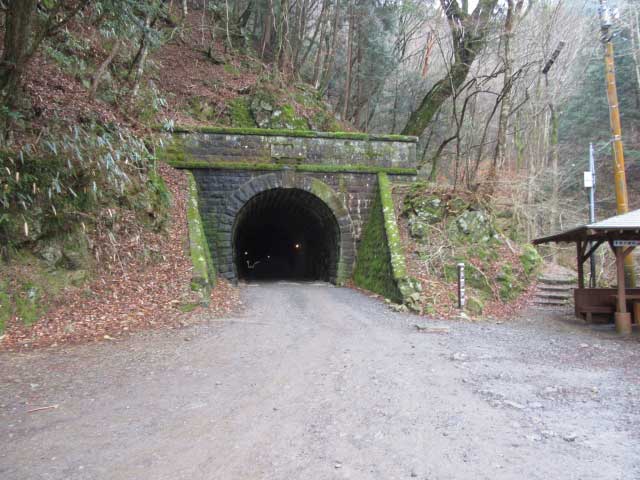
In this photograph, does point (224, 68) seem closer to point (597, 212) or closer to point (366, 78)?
point (366, 78)

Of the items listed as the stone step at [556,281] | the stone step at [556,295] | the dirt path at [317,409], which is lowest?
the dirt path at [317,409]

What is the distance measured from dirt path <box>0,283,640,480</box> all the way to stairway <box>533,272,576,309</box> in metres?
4.11

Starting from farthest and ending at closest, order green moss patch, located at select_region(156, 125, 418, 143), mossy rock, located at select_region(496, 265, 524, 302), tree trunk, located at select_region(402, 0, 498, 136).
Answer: tree trunk, located at select_region(402, 0, 498, 136), green moss patch, located at select_region(156, 125, 418, 143), mossy rock, located at select_region(496, 265, 524, 302)

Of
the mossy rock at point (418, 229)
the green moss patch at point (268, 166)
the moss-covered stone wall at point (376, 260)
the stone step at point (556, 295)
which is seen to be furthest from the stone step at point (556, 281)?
the green moss patch at point (268, 166)

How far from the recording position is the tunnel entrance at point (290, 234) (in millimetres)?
13898

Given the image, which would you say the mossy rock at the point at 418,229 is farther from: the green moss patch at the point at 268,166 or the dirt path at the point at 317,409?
the dirt path at the point at 317,409

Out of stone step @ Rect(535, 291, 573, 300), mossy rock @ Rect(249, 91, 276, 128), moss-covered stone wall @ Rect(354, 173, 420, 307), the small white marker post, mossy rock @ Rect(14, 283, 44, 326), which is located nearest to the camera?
mossy rock @ Rect(14, 283, 44, 326)

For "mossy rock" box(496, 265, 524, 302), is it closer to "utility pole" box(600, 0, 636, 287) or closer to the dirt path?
Result: "utility pole" box(600, 0, 636, 287)

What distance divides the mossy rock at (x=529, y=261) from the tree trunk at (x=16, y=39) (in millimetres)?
11178

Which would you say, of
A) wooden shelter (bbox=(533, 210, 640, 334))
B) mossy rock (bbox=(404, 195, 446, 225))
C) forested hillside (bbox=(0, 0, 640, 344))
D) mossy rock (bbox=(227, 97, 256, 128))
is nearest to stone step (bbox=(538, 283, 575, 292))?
wooden shelter (bbox=(533, 210, 640, 334))

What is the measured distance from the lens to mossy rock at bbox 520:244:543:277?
11125mm

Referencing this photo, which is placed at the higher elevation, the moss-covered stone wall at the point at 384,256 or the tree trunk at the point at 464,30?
the tree trunk at the point at 464,30

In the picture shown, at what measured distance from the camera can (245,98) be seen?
52.5ft

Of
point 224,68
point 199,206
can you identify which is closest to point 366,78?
point 224,68
